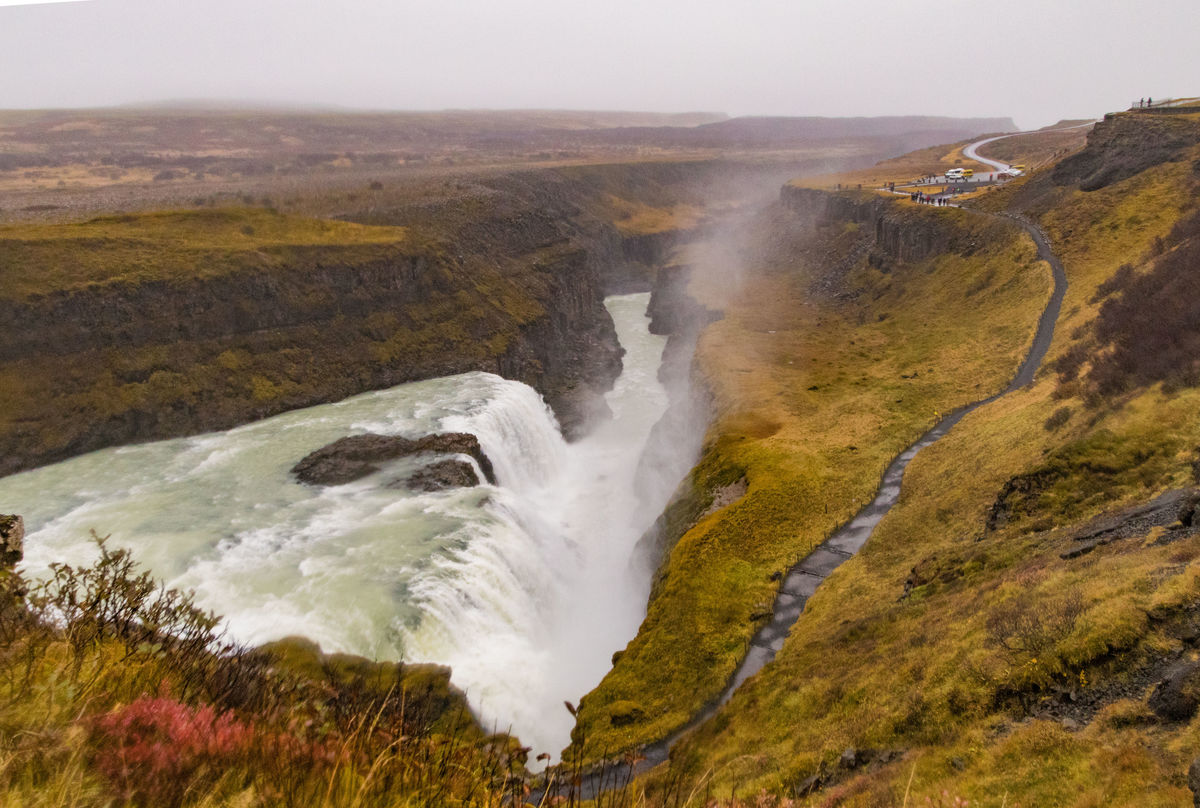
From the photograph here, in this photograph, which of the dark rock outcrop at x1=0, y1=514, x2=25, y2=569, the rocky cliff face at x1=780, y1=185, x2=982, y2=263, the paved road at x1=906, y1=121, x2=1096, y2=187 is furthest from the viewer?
the paved road at x1=906, y1=121, x2=1096, y2=187

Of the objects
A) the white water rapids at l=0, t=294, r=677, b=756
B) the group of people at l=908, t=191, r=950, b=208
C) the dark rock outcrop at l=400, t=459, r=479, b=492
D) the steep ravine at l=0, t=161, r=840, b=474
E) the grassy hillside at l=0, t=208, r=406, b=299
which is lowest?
the white water rapids at l=0, t=294, r=677, b=756

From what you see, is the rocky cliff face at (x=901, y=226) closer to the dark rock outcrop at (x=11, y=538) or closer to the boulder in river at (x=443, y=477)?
the boulder in river at (x=443, y=477)

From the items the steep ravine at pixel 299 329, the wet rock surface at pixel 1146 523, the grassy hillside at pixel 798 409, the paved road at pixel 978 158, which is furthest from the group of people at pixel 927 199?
the wet rock surface at pixel 1146 523

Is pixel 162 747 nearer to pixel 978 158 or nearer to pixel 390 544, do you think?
pixel 390 544

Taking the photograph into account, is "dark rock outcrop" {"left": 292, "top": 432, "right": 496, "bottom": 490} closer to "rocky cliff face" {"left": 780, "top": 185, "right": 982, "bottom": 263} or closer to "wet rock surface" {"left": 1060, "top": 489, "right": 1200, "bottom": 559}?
"wet rock surface" {"left": 1060, "top": 489, "right": 1200, "bottom": 559}

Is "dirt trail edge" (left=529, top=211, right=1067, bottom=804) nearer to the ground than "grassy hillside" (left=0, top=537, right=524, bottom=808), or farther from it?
nearer to the ground

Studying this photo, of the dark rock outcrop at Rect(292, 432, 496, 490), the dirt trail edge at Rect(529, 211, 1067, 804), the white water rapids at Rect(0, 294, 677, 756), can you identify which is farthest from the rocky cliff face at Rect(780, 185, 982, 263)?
the dark rock outcrop at Rect(292, 432, 496, 490)

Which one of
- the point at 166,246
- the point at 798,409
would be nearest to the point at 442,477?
the point at 798,409
